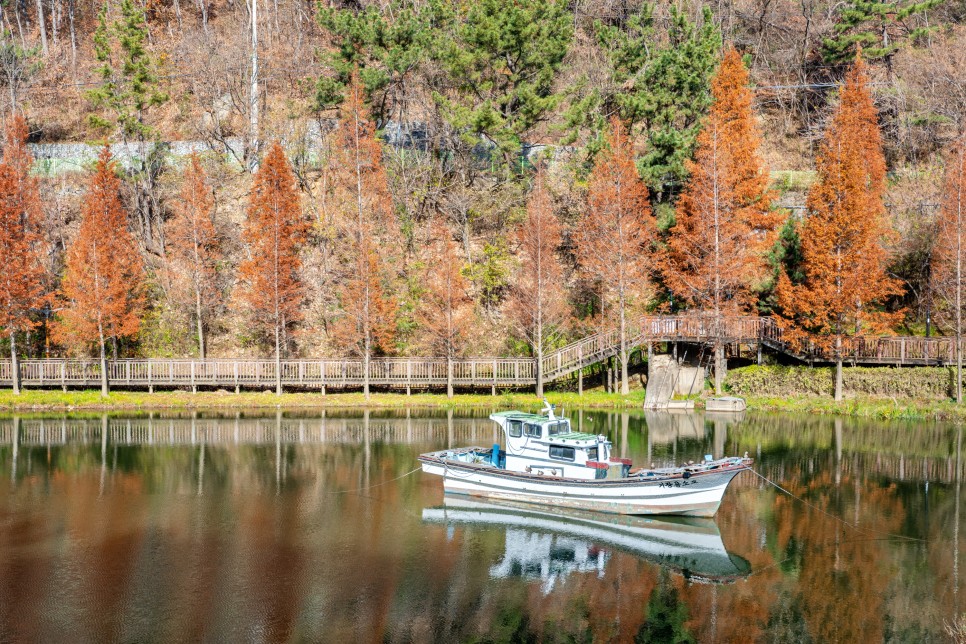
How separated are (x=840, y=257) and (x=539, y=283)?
A: 1548cm

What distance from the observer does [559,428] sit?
27.1 meters

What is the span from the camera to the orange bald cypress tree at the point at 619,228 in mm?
45344

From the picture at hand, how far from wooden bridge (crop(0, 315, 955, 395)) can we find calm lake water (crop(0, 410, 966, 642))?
11.3 meters

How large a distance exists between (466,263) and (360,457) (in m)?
24.1

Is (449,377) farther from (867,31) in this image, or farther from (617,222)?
(867,31)

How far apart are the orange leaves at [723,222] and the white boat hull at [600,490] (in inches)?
861

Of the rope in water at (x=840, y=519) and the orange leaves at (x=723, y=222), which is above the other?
the orange leaves at (x=723, y=222)

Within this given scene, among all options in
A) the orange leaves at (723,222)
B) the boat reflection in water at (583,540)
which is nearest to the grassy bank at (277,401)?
the orange leaves at (723,222)

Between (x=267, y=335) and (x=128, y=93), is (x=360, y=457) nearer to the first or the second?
(x=267, y=335)

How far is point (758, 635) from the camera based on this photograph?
16750mm

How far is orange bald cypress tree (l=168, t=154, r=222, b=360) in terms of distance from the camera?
48.6 meters

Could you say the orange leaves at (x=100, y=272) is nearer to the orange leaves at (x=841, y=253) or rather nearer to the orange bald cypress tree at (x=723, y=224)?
the orange bald cypress tree at (x=723, y=224)

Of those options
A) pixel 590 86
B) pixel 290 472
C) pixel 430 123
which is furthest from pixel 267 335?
pixel 590 86

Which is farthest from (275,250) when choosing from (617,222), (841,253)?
(841,253)
